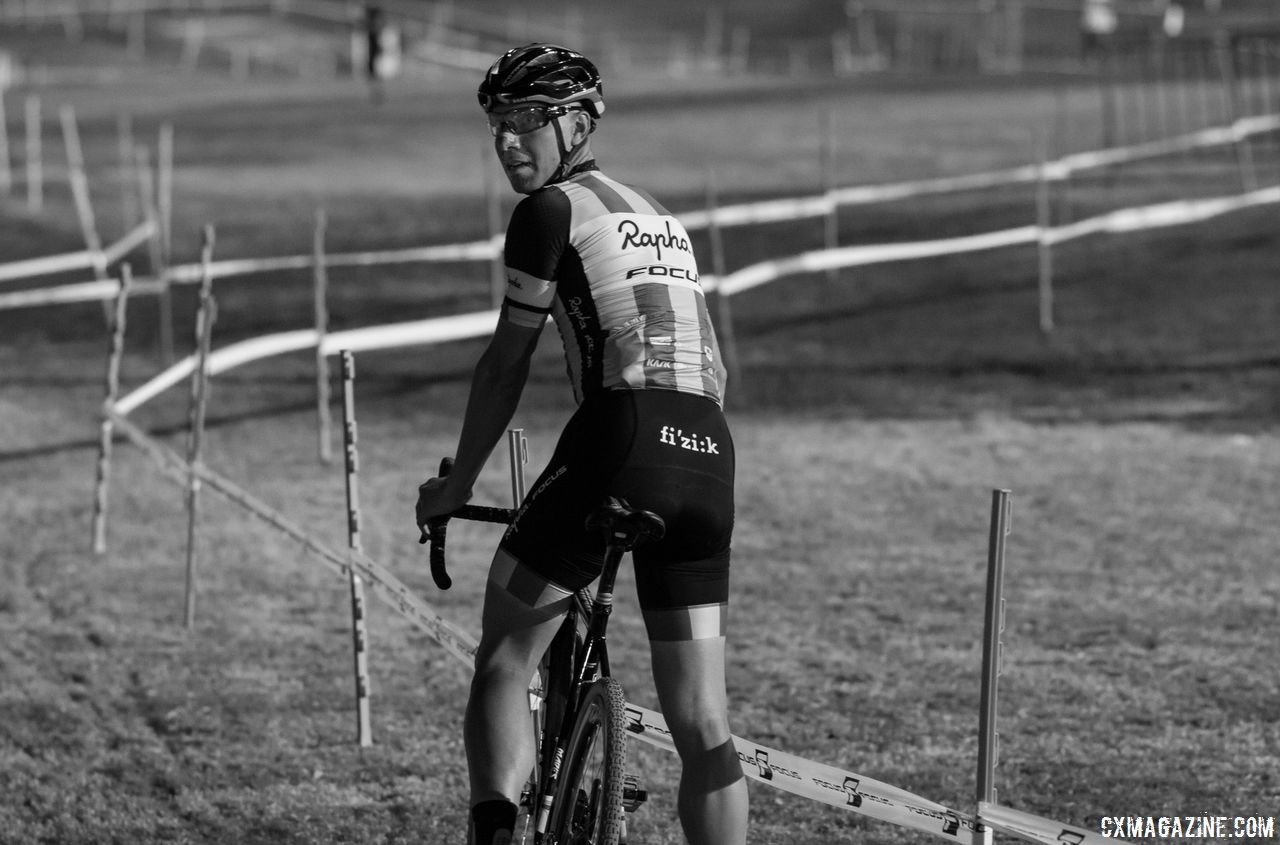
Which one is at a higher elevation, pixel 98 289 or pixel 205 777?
pixel 98 289

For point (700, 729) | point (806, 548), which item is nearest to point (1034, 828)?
point (700, 729)

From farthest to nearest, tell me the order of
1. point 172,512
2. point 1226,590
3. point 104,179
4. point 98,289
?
1. point 104,179
2. point 98,289
3. point 172,512
4. point 1226,590

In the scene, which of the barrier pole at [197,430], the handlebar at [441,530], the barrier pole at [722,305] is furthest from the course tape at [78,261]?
the handlebar at [441,530]

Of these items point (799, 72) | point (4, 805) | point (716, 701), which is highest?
point (799, 72)

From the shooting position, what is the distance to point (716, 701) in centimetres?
402

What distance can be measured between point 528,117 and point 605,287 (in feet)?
1.50

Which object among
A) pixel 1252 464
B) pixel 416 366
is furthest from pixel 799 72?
pixel 1252 464

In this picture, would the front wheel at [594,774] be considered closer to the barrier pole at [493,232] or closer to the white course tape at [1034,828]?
the white course tape at [1034,828]

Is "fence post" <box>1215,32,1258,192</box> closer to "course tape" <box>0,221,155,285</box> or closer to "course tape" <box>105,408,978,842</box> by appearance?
"course tape" <box>0,221,155,285</box>

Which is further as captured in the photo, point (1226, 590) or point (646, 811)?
point (1226, 590)

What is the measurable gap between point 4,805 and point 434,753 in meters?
1.44

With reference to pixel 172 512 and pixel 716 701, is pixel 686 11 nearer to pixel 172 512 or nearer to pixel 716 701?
pixel 172 512

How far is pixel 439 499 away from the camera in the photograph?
13.9 feet

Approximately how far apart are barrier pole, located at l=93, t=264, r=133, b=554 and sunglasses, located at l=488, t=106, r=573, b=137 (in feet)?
16.0
